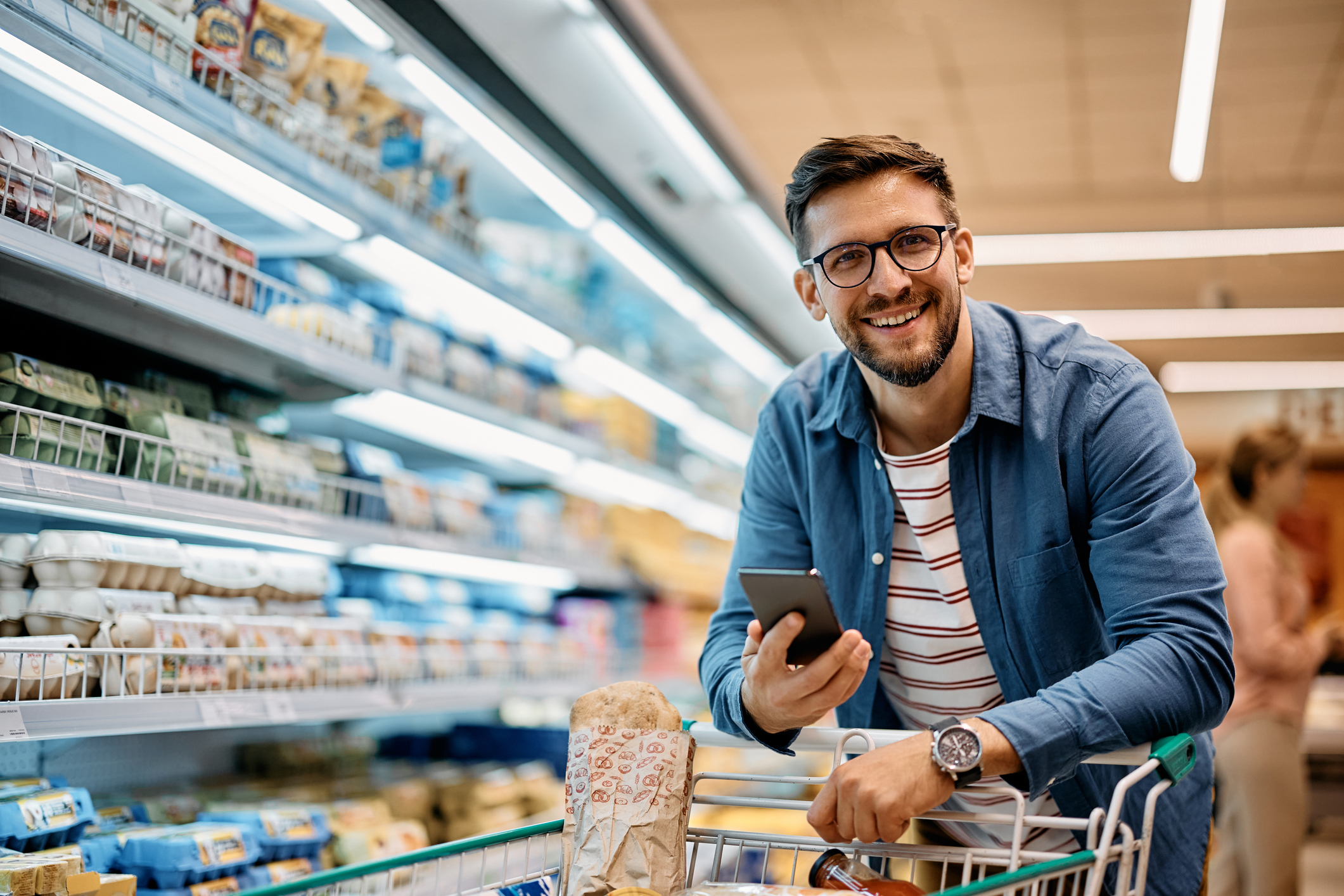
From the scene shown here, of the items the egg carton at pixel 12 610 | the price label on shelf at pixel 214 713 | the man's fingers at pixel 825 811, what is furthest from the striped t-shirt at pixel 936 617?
the egg carton at pixel 12 610

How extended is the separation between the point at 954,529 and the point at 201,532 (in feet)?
5.83

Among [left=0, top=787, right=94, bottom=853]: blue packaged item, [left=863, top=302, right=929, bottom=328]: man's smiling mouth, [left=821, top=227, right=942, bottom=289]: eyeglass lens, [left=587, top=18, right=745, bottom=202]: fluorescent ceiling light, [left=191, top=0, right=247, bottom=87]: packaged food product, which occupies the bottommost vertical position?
[left=0, top=787, right=94, bottom=853]: blue packaged item

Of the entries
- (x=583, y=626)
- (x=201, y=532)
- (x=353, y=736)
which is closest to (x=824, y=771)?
(x=583, y=626)

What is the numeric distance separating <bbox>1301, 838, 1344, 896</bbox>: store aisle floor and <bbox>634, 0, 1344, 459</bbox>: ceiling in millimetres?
3919

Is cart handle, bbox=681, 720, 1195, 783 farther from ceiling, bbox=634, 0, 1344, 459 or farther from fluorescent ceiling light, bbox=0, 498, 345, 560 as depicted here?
ceiling, bbox=634, 0, 1344, 459

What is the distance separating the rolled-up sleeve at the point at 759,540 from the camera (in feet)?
5.49

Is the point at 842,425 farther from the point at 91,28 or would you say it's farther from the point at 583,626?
the point at 583,626

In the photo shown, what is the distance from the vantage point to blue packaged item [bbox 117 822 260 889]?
187cm

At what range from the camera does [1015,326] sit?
5.51ft

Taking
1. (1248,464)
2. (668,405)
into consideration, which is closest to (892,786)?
(1248,464)

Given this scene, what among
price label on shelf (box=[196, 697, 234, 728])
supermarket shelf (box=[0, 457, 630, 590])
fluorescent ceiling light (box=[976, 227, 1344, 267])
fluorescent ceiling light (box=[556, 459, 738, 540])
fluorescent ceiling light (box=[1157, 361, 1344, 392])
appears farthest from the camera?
fluorescent ceiling light (box=[1157, 361, 1344, 392])

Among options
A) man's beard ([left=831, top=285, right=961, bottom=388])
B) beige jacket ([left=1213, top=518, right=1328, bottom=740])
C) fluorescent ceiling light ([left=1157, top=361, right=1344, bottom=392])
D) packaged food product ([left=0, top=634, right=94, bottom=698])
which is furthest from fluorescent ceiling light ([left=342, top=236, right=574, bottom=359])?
fluorescent ceiling light ([left=1157, top=361, right=1344, bottom=392])

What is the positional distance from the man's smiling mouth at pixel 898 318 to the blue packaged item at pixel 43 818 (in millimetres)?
1490

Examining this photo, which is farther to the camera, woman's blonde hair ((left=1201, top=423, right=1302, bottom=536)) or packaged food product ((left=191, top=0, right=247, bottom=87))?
woman's blonde hair ((left=1201, top=423, right=1302, bottom=536))
